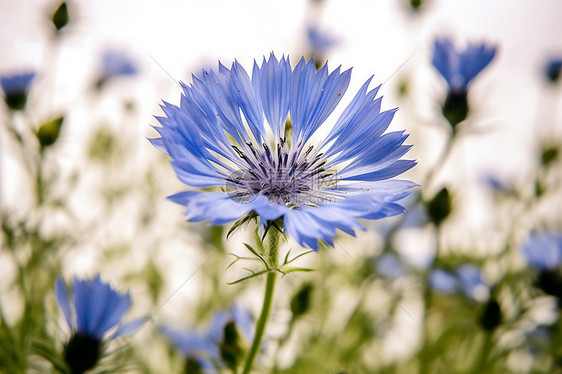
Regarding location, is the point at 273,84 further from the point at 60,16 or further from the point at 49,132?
the point at 60,16

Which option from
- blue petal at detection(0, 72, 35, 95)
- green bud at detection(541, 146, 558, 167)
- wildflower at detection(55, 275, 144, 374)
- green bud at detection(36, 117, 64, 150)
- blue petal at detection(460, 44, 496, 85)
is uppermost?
blue petal at detection(0, 72, 35, 95)

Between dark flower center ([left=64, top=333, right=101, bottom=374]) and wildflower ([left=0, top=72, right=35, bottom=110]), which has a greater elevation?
wildflower ([left=0, top=72, right=35, bottom=110])

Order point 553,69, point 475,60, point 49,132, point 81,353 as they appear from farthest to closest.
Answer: point 553,69 < point 475,60 < point 49,132 < point 81,353

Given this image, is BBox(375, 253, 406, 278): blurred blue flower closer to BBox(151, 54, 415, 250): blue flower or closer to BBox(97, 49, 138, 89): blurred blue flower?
BBox(151, 54, 415, 250): blue flower

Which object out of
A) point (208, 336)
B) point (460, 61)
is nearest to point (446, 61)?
point (460, 61)

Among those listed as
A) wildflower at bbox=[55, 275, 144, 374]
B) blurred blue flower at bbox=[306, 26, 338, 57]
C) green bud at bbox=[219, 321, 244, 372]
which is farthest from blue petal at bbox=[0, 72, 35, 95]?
blurred blue flower at bbox=[306, 26, 338, 57]
